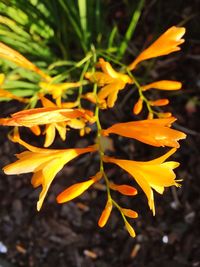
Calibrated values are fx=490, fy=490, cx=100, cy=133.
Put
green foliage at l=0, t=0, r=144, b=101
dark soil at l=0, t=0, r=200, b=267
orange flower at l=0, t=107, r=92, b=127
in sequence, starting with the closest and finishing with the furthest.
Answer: orange flower at l=0, t=107, r=92, b=127
green foliage at l=0, t=0, r=144, b=101
dark soil at l=0, t=0, r=200, b=267

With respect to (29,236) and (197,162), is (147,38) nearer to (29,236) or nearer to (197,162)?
(197,162)

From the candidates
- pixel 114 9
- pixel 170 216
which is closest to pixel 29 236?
pixel 170 216

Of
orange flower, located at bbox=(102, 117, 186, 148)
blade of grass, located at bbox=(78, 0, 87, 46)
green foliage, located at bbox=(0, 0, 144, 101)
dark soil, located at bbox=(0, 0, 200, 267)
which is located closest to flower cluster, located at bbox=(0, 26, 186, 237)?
orange flower, located at bbox=(102, 117, 186, 148)

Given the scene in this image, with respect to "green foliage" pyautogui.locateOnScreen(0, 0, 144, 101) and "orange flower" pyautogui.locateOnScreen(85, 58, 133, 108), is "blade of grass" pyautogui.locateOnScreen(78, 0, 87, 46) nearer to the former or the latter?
"green foliage" pyautogui.locateOnScreen(0, 0, 144, 101)

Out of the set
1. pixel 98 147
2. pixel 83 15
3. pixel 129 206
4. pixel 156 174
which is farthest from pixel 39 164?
pixel 129 206

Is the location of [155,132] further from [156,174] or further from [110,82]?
[110,82]
